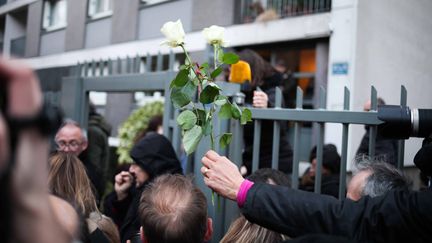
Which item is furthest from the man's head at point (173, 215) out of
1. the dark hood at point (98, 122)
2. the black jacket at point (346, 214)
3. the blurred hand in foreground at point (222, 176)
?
the dark hood at point (98, 122)

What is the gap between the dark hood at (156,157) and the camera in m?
2.57

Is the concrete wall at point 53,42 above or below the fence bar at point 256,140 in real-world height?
above

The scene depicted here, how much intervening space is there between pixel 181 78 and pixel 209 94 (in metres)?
0.12

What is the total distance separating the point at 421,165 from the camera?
1329mm

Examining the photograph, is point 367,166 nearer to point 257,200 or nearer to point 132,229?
point 257,200

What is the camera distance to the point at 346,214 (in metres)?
1.32

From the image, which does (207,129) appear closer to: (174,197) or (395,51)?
(174,197)

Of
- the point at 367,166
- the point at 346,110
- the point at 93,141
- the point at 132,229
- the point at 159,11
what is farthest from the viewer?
the point at 159,11

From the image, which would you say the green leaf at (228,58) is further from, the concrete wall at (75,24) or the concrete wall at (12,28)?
the concrete wall at (75,24)

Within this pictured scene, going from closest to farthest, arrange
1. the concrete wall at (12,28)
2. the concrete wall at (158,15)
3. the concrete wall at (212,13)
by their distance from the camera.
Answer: the concrete wall at (12,28) → the concrete wall at (158,15) → the concrete wall at (212,13)

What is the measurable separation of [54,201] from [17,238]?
0.32m

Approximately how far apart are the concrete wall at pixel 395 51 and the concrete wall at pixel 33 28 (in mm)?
2976

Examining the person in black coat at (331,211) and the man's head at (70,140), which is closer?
the person in black coat at (331,211)

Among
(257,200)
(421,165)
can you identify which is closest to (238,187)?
(257,200)
